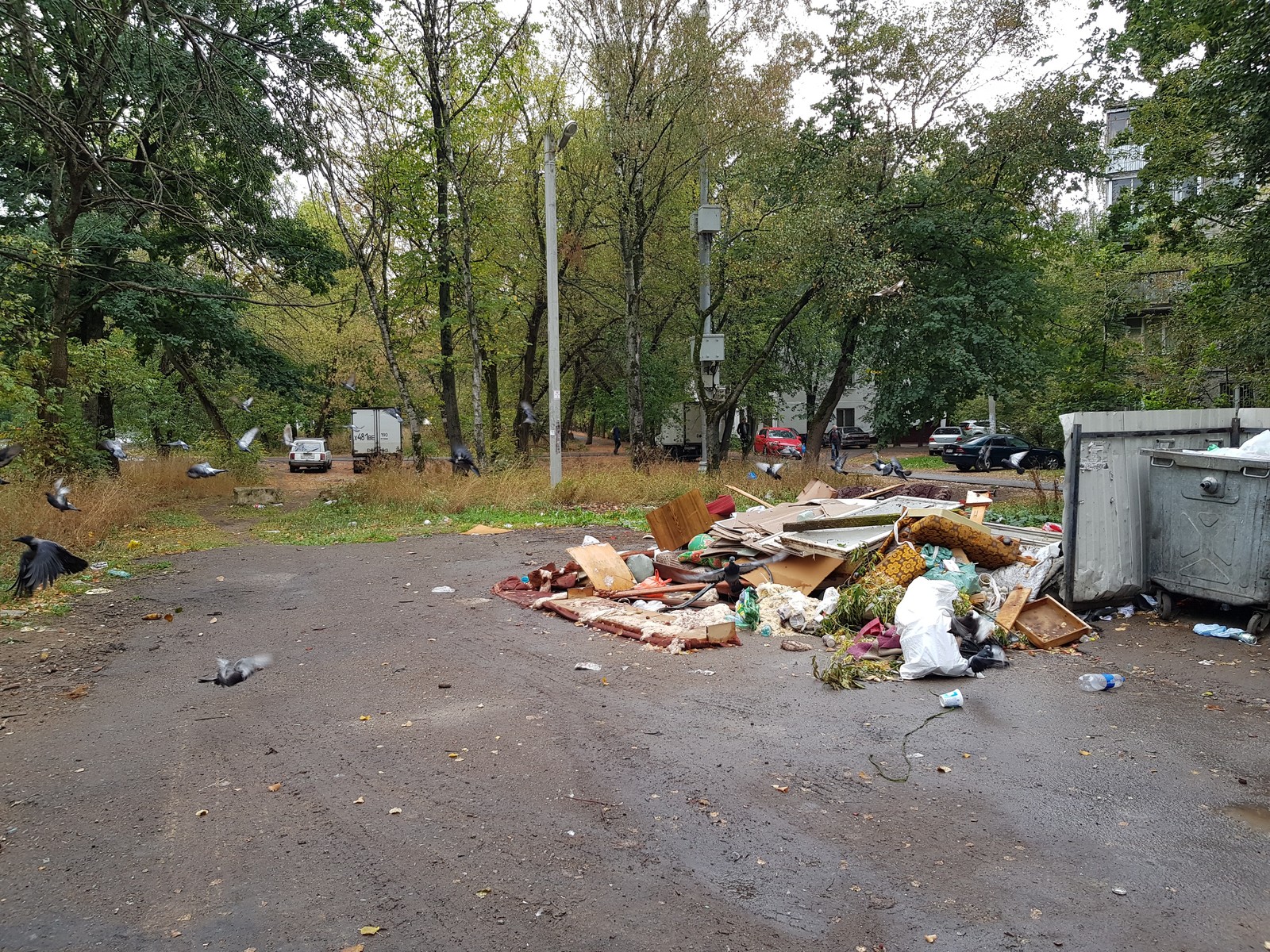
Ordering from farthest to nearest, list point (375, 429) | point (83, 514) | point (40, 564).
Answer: point (375, 429) → point (83, 514) → point (40, 564)

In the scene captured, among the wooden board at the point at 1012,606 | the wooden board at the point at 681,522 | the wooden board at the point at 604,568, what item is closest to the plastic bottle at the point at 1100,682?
the wooden board at the point at 1012,606

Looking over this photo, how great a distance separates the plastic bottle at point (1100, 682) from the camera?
585 centimetres

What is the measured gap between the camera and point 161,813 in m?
3.98

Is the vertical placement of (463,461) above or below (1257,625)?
above

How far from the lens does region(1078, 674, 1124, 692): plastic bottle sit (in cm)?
585

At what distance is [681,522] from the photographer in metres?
10.6

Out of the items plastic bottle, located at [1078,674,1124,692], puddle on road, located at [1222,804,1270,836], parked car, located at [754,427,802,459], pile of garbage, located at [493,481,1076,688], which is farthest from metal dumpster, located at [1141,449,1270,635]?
parked car, located at [754,427,802,459]

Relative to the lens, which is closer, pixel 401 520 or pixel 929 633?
pixel 929 633

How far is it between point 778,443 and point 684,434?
800 centimetres

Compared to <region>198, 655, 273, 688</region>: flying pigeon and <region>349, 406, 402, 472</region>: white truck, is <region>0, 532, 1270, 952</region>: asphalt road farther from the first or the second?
<region>349, 406, 402, 472</region>: white truck

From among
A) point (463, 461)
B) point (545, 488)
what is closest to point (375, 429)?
point (463, 461)

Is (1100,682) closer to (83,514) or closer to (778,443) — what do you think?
(83,514)

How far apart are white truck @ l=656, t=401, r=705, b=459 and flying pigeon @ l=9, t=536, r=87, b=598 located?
26228 mm

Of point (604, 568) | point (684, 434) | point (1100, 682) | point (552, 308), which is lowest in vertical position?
point (1100, 682)
